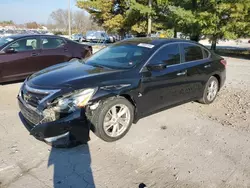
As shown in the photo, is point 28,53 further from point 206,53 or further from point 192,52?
point 206,53

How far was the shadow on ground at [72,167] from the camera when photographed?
2.62 metres

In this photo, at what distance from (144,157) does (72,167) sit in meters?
0.96

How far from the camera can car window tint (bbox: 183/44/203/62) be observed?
4641 mm

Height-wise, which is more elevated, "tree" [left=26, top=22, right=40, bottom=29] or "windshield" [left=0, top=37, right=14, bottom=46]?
"tree" [left=26, top=22, right=40, bottom=29]

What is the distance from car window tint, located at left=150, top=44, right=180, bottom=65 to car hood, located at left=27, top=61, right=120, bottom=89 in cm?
84

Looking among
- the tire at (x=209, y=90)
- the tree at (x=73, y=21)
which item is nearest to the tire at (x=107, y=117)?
the tire at (x=209, y=90)

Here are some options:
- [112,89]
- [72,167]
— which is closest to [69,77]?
[112,89]

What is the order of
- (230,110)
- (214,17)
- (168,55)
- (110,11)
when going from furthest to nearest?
(110,11)
(214,17)
(230,110)
(168,55)

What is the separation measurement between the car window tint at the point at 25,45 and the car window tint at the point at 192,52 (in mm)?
4474

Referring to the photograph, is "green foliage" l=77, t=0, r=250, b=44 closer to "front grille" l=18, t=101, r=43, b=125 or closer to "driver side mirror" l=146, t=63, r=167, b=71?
"driver side mirror" l=146, t=63, r=167, b=71

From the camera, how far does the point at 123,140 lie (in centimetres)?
360

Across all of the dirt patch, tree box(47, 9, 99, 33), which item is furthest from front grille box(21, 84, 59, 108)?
A: tree box(47, 9, 99, 33)

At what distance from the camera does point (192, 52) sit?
4816mm

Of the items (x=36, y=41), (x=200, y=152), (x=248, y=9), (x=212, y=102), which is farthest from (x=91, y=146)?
(x=248, y=9)
